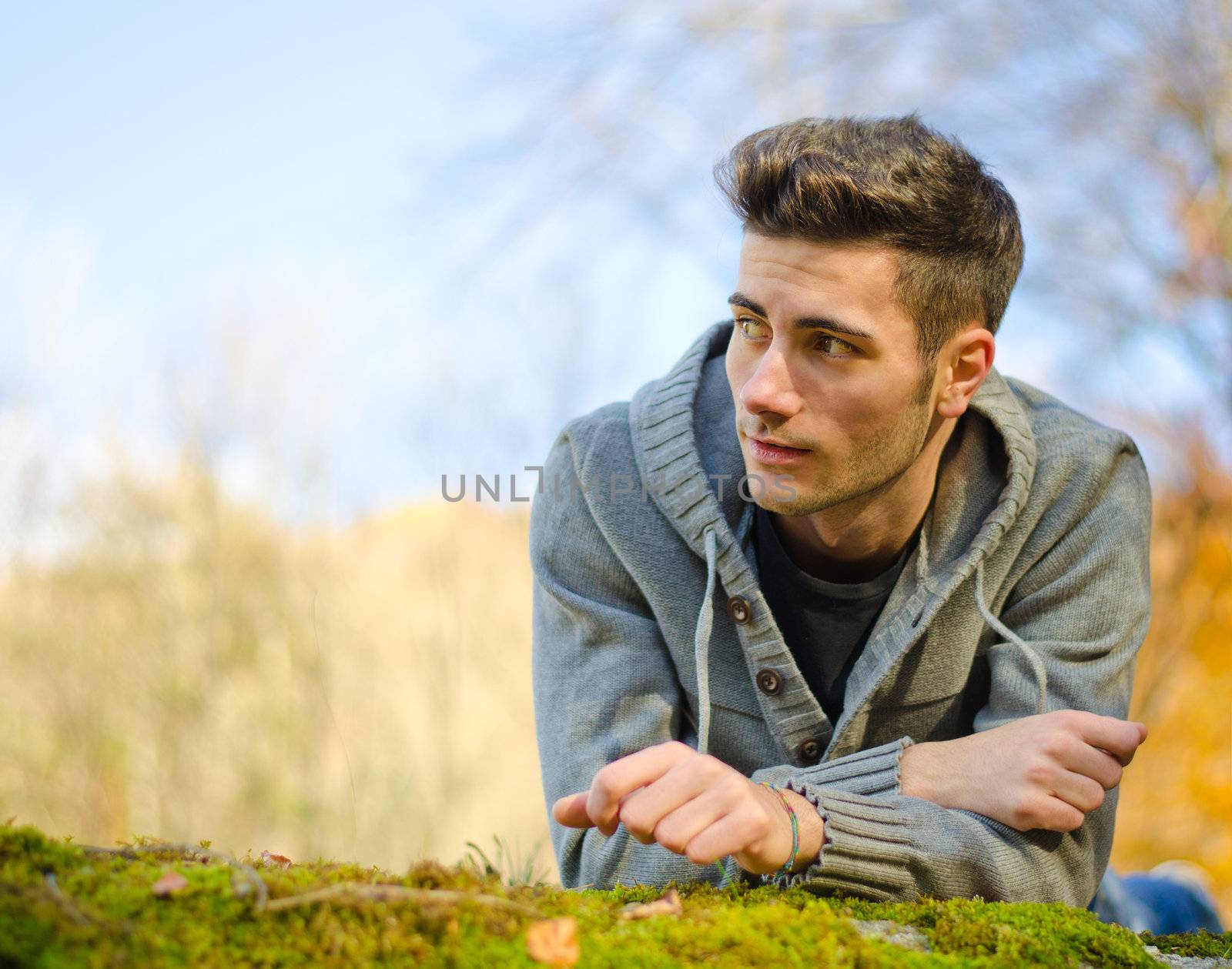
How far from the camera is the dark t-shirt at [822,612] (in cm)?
242

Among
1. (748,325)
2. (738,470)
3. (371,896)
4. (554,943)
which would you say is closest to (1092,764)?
(738,470)

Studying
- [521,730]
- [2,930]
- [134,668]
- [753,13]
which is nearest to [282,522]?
[134,668]

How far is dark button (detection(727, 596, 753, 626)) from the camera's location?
2230mm

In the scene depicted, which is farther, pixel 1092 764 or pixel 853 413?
pixel 853 413

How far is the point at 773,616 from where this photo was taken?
233cm

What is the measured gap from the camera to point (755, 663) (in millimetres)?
2242

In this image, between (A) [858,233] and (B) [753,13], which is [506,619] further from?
(A) [858,233]

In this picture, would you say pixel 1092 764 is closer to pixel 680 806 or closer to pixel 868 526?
pixel 868 526

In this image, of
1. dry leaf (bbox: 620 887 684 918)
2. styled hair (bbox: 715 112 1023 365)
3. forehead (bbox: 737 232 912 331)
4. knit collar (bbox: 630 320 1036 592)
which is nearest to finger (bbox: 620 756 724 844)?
dry leaf (bbox: 620 887 684 918)

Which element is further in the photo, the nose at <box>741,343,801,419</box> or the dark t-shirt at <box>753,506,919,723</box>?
the dark t-shirt at <box>753,506,919,723</box>

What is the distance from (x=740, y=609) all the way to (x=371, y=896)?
1208mm

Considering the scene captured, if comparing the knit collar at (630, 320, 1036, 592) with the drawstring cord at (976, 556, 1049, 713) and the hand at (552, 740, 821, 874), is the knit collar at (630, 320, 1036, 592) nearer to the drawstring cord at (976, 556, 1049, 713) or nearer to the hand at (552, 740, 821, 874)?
the drawstring cord at (976, 556, 1049, 713)

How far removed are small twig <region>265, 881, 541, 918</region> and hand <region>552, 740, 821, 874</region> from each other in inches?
14.0

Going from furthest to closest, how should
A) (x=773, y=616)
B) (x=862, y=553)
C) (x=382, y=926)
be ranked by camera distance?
(x=862, y=553), (x=773, y=616), (x=382, y=926)
